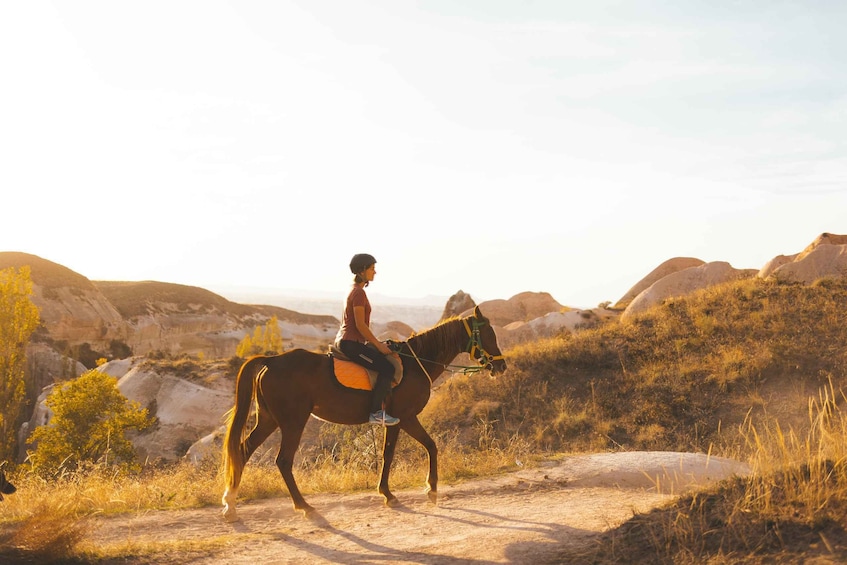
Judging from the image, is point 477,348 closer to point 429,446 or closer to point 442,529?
point 429,446

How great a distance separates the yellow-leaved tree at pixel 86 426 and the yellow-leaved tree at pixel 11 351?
4.35 metres

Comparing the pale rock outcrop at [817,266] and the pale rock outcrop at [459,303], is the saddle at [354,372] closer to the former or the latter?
the pale rock outcrop at [817,266]

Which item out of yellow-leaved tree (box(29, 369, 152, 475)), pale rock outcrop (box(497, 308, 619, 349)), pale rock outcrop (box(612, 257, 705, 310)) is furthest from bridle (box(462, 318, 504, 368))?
pale rock outcrop (box(612, 257, 705, 310))

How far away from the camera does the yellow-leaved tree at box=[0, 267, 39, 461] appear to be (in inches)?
1198

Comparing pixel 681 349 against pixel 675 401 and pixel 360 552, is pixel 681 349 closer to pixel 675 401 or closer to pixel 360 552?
pixel 675 401

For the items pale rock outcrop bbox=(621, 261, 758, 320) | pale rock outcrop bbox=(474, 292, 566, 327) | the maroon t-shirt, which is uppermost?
pale rock outcrop bbox=(621, 261, 758, 320)

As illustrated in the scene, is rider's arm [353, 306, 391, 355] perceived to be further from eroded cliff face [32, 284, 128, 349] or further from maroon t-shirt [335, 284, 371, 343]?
eroded cliff face [32, 284, 128, 349]

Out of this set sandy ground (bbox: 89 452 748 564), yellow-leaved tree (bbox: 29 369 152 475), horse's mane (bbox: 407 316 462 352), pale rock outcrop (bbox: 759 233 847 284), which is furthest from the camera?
pale rock outcrop (bbox: 759 233 847 284)

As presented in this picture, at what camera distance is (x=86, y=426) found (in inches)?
1069

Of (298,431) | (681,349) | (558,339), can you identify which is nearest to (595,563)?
(298,431)

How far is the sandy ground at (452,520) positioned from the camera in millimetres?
6855

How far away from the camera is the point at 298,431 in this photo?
876 cm

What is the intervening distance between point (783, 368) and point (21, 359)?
31508 millimetres

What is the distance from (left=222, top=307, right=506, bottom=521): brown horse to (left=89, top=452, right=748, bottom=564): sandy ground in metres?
0.51
